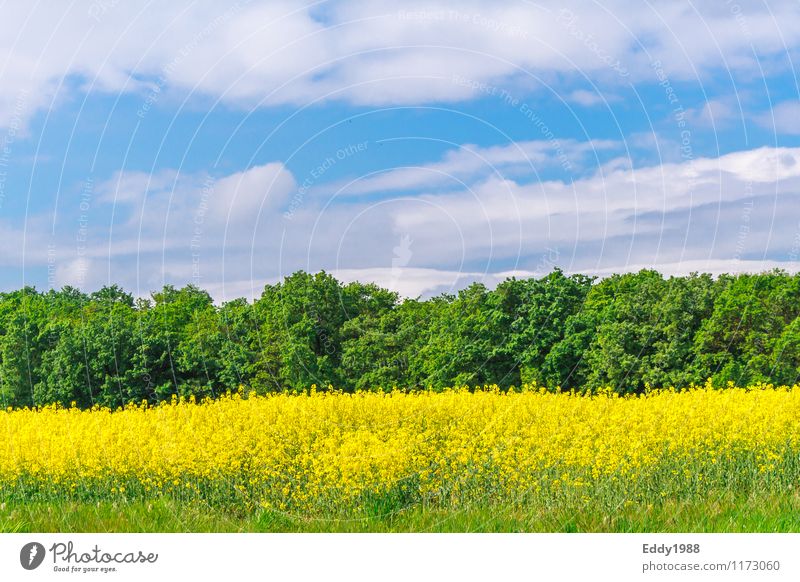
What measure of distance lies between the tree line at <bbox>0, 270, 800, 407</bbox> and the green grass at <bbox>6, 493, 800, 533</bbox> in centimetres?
485

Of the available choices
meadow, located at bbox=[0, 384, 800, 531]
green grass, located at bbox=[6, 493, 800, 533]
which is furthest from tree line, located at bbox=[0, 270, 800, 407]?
green grass, located at bbox=[6, 493, 800, 533]

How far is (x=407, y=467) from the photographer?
9508 mm

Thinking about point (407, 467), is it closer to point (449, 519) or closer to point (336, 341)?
point (449, 519)

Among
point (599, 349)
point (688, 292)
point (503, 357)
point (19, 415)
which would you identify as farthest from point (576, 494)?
point (688, 292)

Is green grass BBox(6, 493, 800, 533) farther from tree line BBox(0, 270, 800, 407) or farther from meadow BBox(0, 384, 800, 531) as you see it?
tree line BBox(0, 270, 800, 407)

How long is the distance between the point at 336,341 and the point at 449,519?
326 inches

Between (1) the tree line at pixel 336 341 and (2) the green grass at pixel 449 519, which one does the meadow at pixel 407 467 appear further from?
(1) the tree line at pixel 336 341

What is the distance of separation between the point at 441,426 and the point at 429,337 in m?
5.00

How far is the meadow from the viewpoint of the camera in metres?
7.57

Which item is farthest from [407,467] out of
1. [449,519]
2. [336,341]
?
[336,341]

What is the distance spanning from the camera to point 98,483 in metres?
10.3

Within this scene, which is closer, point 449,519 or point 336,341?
point 449,519

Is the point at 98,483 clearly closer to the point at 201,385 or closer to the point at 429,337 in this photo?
the point at 201,385

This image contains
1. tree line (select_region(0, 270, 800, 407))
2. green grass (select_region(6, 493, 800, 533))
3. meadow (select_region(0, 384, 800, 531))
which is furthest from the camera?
tree line (select_region(0, 270, 800, 407))
